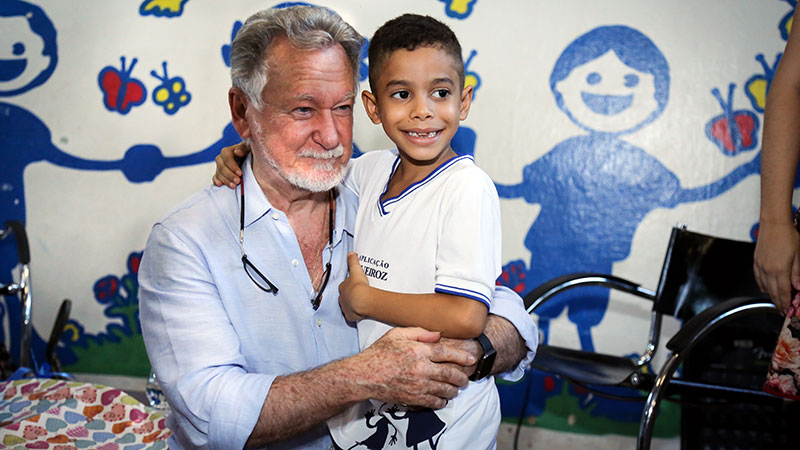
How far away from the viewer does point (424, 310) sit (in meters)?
1.36

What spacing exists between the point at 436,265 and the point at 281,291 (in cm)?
44

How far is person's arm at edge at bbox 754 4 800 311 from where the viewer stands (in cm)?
139

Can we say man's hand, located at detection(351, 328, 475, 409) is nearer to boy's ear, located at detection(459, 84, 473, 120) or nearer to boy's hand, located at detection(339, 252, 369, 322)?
boy's hand, located at detection(339, 252, 369, 322)

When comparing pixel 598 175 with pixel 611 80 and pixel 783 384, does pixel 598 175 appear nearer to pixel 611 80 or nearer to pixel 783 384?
pixel 611 80

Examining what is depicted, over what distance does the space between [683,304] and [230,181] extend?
1774mm

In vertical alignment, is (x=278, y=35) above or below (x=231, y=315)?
above

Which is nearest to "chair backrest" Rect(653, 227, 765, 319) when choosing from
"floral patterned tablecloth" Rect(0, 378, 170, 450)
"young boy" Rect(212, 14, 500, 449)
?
"young boy" Rect(212, 14, 500, 449)

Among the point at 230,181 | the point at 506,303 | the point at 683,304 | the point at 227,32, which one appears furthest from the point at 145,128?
the point at 683,304

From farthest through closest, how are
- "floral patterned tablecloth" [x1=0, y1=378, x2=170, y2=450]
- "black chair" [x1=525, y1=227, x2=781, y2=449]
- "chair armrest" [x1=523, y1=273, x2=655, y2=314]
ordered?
"chair armrest" [x1=523, y1=273, x2=655, y2=314]
"black chair" [x1=525, y1=227, x2=781, y2=449]
"floral patterned tablecloth" [x1=0, y1=378, x2=170, y2=450]

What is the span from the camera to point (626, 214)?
2.90 meters

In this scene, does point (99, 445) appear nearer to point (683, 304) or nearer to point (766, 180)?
point (766, 180)

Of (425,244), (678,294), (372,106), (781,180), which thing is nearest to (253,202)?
(372,106)

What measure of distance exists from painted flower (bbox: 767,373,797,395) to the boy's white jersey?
59 cm

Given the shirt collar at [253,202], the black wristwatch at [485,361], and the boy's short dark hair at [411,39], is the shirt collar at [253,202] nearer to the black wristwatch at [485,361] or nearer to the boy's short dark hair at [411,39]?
the boy's short dark hair at [411,39]
